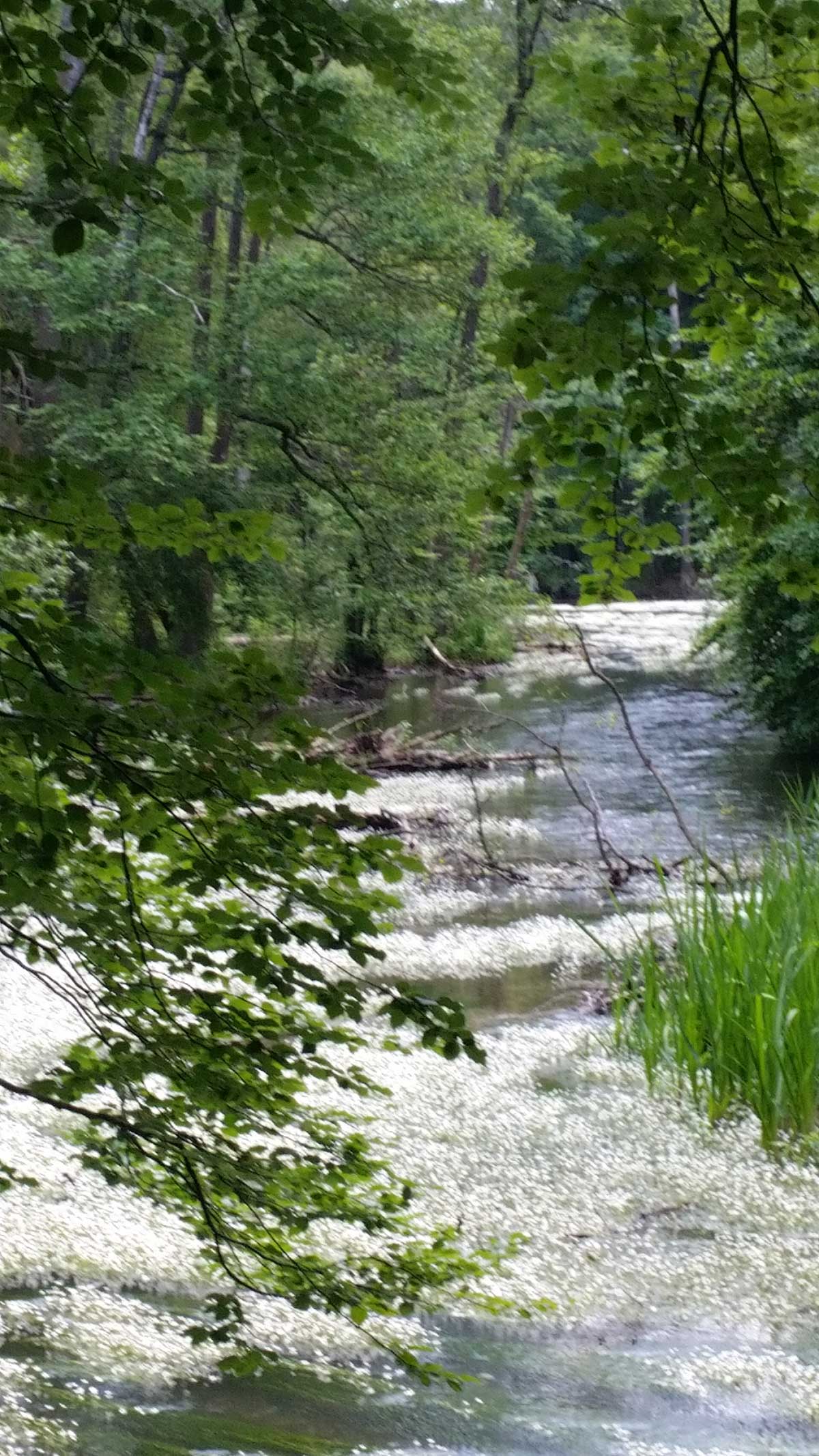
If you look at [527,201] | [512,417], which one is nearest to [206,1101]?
[512,417]

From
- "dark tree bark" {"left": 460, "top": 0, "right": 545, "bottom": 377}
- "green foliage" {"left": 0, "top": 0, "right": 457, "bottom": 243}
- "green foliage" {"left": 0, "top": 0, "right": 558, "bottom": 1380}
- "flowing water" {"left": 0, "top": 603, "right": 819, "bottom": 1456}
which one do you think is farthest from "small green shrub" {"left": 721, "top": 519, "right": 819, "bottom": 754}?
"green foliage" {"left": 0, "top": 0, "right": 457, "bottom": 243}

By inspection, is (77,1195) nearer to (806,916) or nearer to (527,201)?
(806,916)

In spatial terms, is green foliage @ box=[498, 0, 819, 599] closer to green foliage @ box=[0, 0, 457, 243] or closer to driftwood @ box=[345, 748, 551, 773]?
green foliage @ box=[0, 0, 457, 243]

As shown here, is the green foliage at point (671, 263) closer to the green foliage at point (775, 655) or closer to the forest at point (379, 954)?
the forest at point (379, 954)

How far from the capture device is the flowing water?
3793 millimetres

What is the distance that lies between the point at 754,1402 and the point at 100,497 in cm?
304

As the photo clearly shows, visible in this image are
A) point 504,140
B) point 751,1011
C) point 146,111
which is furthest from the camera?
point 504,140

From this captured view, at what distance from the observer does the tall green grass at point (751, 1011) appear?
5.83m

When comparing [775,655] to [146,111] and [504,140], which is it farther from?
[504,140]

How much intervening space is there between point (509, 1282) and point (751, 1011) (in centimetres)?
174

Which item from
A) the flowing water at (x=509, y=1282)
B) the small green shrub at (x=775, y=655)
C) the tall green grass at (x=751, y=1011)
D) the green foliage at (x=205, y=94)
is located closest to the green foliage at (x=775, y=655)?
the small green shrub at (x=775, y=655)

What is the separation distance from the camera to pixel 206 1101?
2.72 m

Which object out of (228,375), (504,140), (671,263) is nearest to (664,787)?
(671,263)

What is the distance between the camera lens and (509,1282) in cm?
475
